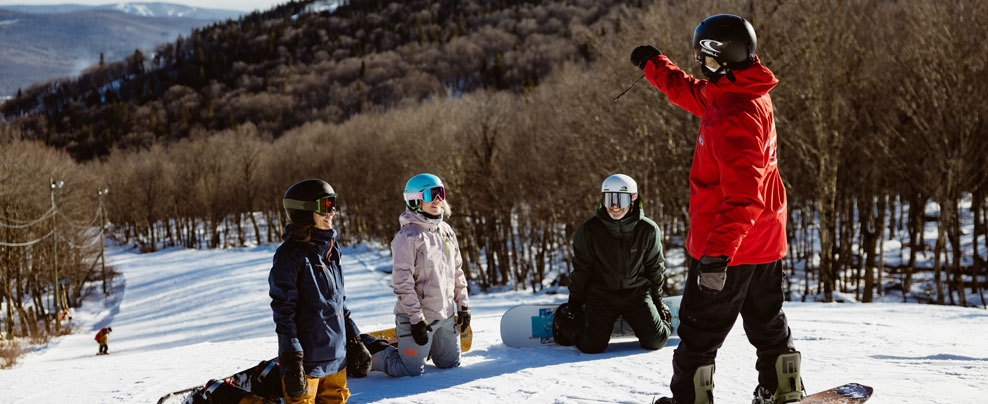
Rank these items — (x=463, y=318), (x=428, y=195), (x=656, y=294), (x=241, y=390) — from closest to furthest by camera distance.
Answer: (x=241, y=390), (x=428, y=195), (x=463, y=318), (x=656, y=294)

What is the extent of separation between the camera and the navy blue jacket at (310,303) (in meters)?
3.43

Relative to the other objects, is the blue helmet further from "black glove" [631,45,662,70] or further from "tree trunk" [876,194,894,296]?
"tree trunk" [876,194,894,296]

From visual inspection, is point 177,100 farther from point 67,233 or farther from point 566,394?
point 566,394

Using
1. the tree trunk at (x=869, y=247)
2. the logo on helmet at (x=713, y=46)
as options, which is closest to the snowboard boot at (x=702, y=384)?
the logo on helmet at (x=713, y=46)

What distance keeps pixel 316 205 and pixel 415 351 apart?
1.63 m

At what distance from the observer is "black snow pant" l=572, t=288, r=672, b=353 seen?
5.27 meters

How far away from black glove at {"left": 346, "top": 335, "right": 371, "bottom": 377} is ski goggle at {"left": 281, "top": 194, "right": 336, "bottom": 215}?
1.14m

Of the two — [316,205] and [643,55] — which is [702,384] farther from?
[316,205]

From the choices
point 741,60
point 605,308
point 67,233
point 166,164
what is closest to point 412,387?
point 605,308

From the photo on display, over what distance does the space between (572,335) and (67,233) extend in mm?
39358

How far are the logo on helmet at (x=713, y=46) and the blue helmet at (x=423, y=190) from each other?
2327mm

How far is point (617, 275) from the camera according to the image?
536cm

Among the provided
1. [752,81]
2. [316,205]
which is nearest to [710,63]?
[752,81]

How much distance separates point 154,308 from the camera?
30.7 metres
